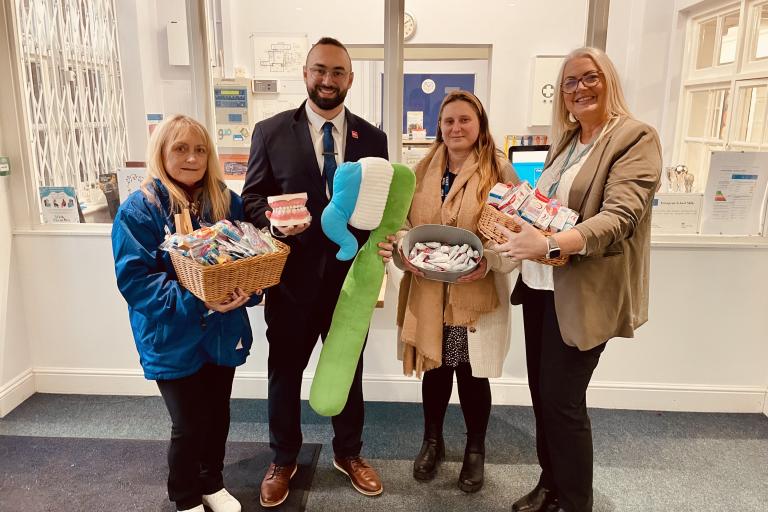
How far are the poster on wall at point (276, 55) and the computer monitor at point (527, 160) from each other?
115cm

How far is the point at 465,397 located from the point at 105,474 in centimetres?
141

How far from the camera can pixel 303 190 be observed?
5.80 ft

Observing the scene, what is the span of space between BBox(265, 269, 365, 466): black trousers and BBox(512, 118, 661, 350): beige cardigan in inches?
30.0

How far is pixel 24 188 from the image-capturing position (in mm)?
2557

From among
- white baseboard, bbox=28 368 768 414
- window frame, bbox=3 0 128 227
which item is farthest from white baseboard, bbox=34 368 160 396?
window frame, bbox=3 0 128 227

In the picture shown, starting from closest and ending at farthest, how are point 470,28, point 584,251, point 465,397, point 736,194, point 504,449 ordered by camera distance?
point 584,251 < point 465,397 < point 504,449 < point 736,194 < point 470,28

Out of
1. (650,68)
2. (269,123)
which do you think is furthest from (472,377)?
(650,68)

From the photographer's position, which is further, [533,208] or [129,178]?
[129,178]

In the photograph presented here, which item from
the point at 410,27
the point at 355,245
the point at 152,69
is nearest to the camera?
the point at 355,245

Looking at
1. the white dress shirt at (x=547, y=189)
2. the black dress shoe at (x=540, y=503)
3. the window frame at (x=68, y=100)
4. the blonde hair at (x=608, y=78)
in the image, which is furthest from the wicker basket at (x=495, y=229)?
the window frame at (x=68, y=100)

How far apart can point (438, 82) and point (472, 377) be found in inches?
83.1

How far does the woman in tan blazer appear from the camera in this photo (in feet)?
4.54

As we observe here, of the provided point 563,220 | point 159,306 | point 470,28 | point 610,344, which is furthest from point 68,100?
point 610,344

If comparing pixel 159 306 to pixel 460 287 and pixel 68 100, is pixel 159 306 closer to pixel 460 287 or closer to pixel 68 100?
pixel 460 287
